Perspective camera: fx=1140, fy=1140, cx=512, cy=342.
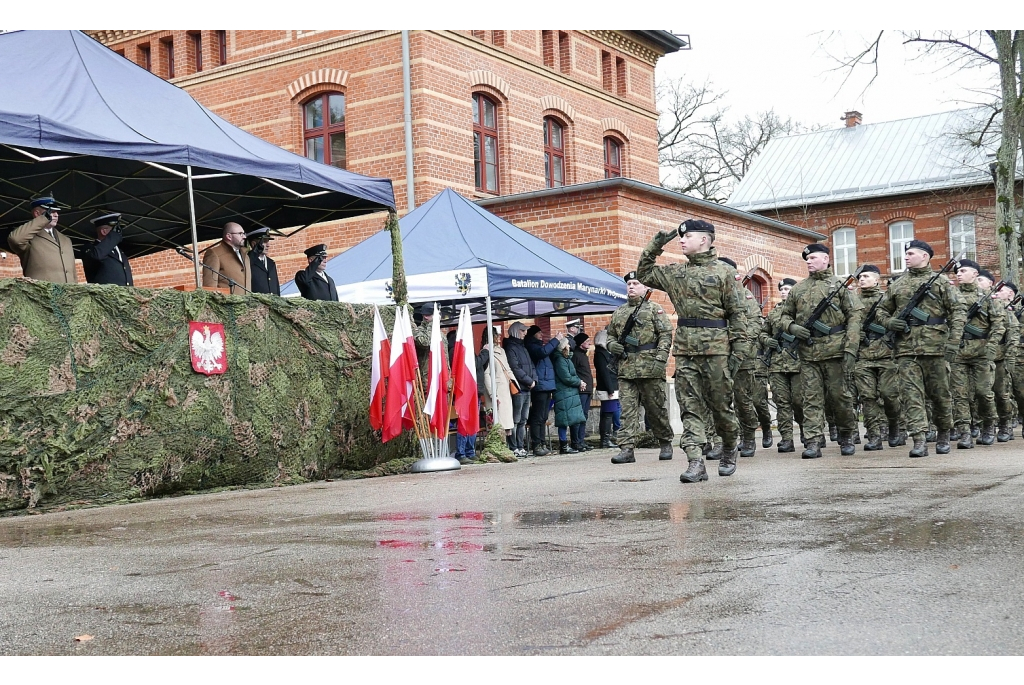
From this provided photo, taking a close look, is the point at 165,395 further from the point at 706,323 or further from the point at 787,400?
the point at 787,400

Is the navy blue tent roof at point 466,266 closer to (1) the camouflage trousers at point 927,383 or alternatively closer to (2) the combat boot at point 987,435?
(1) the camouflage trousers at point 927,383

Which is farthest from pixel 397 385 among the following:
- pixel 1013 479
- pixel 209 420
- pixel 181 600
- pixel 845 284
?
pixel 181 600

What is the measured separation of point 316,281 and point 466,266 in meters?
2.26

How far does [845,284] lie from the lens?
39.3 feet

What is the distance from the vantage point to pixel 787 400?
13.5 metres

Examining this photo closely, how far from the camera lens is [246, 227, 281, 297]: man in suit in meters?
12.6

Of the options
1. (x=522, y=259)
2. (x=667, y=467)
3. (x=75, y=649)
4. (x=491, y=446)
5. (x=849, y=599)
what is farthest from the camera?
(x=522, y=259)

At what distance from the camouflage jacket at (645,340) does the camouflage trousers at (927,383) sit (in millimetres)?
2510

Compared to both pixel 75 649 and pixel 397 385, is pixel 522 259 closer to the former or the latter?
pixel 397 385

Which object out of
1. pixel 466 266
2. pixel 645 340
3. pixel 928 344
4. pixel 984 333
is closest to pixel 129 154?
pixel 466 266

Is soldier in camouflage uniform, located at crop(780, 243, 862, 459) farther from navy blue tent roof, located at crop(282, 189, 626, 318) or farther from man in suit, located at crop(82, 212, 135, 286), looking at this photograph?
man in suit, located at crop(82, 212, 135, 286)

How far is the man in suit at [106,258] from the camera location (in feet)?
35.6

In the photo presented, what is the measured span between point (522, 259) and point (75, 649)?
36.9 feet

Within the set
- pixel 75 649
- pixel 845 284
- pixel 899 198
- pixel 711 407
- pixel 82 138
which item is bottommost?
pixel 75 649
